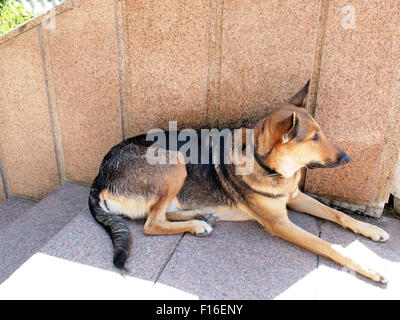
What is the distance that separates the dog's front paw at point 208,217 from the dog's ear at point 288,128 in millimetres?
1093

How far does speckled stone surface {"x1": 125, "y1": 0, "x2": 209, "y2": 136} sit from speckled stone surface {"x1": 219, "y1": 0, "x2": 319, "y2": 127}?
0.29m

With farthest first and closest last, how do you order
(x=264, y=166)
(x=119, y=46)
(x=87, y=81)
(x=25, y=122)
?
1. (x=25, y=122)
2. (x=87, y=81)
3. (x=119, y=46)
4. (x=264, y=166)

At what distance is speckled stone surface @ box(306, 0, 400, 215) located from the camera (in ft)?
8.86

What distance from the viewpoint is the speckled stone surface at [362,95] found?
8.86 ft

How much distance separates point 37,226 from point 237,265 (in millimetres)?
2501

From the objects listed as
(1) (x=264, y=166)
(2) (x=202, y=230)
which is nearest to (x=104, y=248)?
(2) (x=202, y=230)

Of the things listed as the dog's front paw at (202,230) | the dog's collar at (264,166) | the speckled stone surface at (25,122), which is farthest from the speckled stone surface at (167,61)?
the speckled stone surface at (25,122)

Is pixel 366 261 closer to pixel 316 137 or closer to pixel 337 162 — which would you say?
pixel 337 162

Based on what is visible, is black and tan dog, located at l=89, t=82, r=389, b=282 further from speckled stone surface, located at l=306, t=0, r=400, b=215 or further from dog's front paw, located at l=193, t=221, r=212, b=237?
speckled stone surface, located at l=306, t=0, r=400, b=215

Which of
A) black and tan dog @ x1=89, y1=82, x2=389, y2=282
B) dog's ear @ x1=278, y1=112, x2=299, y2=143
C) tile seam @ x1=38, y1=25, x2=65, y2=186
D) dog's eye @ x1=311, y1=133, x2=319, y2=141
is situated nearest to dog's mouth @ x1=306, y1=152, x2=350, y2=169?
black and tan dog @ x1=89, y1=82, x2=389, y2=282

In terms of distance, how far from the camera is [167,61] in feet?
11.1

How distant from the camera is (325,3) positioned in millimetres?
2781

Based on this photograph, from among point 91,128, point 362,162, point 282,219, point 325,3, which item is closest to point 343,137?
point 362,162
